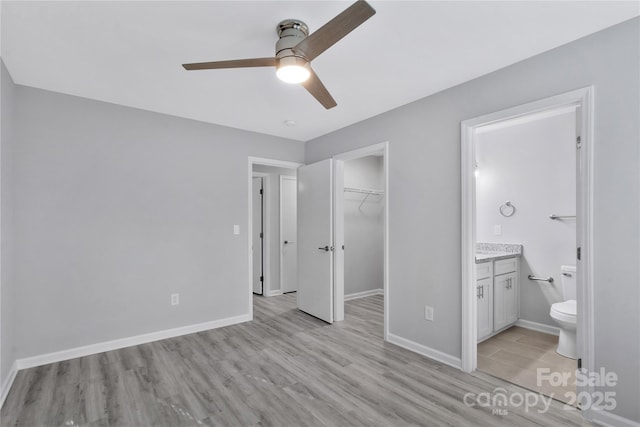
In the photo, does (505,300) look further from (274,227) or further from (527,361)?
(274,227)

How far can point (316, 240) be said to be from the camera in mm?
4082

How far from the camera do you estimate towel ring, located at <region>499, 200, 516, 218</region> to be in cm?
386

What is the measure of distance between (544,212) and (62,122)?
5066mm

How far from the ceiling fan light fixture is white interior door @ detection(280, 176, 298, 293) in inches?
138

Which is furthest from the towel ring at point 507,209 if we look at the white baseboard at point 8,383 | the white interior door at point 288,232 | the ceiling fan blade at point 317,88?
the white baseboard at point 8,383

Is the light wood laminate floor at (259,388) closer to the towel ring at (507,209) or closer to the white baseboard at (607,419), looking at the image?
the white baseboard at (607,419)

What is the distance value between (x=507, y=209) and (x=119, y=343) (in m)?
4.60

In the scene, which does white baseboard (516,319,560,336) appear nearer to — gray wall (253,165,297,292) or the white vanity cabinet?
Answer: the white vanity cabinet

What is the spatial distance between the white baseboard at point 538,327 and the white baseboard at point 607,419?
174 cm

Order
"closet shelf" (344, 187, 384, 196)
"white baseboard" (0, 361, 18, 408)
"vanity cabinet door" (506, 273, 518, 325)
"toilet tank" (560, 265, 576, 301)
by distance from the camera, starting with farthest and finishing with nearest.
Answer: "closet shelf" (344, 187, 384, 196) → "vanity cabinet door" (506, 273, 518, 325) → "toilet tank" (560, 265, 576, 301) → "white baseboard" (0, 361, 18, 408)

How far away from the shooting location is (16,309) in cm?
261

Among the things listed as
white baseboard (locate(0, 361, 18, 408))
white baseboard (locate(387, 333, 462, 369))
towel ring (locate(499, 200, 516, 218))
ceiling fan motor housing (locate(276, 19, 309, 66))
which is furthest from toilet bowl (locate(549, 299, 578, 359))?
white baseboard (locate(0, 361, 18, 408))

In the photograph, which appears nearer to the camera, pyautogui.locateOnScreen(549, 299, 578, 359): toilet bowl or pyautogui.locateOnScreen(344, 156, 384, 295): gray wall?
pyautogui.locateOnScreen(549, 299, 578, 359): toilet bowl

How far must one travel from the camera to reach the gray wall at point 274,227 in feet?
17.4
